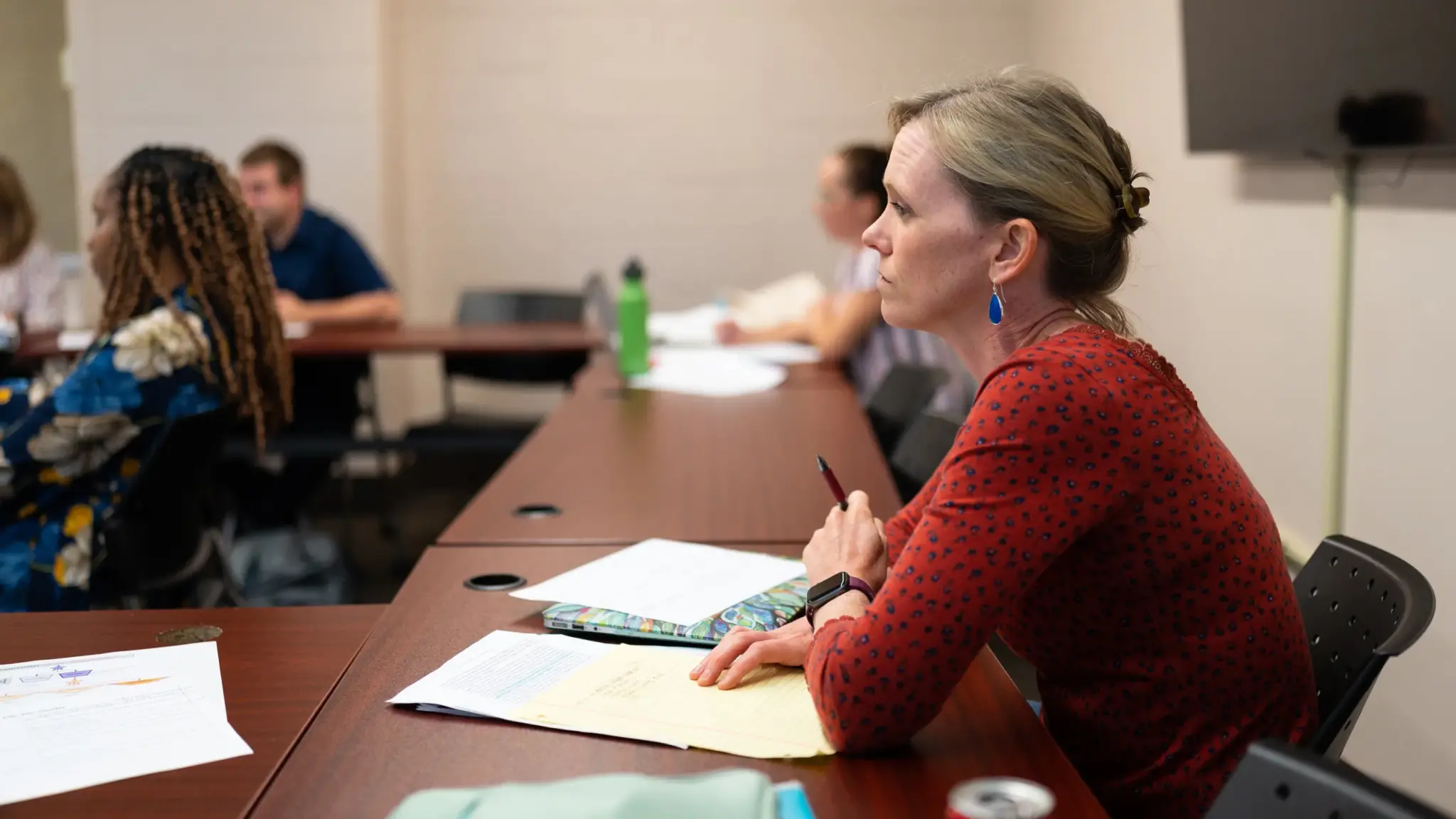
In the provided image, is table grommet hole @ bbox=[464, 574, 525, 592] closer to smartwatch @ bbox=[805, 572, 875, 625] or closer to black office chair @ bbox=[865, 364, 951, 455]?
smartwatch @ bbox=[805, 572, 875, 625]

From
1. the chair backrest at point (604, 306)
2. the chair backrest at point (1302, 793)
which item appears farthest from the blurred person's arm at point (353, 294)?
the chair backrest at point (1302, 793)

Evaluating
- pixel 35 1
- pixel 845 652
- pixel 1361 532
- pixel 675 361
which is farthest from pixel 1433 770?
pixel 35 1

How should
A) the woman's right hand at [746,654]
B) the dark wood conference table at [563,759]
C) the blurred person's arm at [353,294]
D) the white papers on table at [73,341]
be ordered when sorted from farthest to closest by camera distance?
the blurred person's arm at [353,294] → the white papers on table at [73,341] → the woman's right hand at [746,654] → the dark wood conference table at [563,759]

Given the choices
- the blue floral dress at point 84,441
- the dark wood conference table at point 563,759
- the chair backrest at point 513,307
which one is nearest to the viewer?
the dark wood conference table at point 563,759

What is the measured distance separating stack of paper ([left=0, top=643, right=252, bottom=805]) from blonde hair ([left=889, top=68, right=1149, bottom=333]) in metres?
0.82

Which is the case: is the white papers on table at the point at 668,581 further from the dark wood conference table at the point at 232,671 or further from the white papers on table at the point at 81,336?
the white papers on table at the point at 81,336

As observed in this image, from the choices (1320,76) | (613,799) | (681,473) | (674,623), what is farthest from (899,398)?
(613,799)

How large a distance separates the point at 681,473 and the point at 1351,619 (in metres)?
1.11

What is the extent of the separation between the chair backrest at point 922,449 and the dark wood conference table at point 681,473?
0.16ft

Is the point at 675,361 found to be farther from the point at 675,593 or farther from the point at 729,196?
the point at 729,196

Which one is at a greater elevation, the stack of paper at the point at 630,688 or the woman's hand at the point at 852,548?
the woman's hand at the point at 852,548

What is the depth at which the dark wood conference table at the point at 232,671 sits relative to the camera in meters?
1.01

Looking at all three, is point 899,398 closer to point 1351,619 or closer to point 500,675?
point 1351,619

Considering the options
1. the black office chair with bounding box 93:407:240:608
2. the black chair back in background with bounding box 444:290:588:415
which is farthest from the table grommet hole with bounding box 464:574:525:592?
the black chair back in background with bounding box 444:290:588:415
